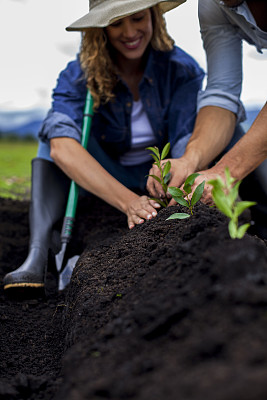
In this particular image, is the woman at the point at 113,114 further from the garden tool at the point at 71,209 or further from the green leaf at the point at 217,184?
the green leaf at the point at 217,184

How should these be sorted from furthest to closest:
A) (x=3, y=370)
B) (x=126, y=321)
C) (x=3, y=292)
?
(x=3, y=292)
(x=3, y=370)
(x=126, y=321)

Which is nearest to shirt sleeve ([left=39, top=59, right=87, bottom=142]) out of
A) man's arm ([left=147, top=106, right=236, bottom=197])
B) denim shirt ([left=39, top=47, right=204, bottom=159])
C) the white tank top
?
denim shirt ([left=39, top=47, right=204, bottom=159])

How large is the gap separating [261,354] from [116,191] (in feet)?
5.61

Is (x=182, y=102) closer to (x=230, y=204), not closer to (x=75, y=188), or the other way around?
(x=75, y=188)

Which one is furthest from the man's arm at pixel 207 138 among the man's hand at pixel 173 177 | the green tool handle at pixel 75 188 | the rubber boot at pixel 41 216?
the rubber boot at pixel 41 216

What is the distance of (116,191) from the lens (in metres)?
2.38

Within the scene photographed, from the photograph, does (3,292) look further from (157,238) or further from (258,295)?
(258,295)

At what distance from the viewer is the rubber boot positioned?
224 cm

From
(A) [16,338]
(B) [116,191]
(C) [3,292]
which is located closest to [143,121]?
(B) [116,191]

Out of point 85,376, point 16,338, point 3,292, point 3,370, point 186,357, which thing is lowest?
point 3,292

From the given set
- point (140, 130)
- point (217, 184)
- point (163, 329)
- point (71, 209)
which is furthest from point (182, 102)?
point (163, 329)

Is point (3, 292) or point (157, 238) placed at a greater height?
point (157, 238)

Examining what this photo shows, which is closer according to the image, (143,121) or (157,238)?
(157,238)

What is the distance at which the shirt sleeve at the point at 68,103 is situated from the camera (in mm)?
2635
